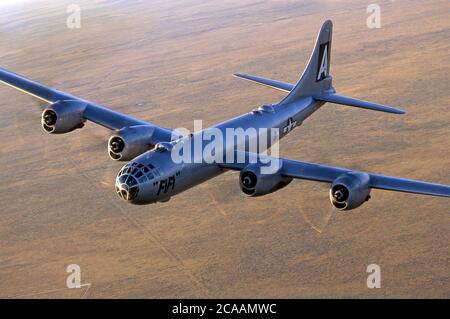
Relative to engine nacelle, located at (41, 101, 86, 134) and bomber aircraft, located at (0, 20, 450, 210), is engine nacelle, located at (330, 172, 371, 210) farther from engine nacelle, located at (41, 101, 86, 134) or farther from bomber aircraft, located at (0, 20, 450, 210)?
engine nacelle, located at (41, 101, 86, 134)

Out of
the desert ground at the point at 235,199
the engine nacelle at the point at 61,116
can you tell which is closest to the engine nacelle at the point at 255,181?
the desert ground at the point at 235,199

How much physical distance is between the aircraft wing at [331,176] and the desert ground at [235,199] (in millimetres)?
804

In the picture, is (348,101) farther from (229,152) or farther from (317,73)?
(229,152)

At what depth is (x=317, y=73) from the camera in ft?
160

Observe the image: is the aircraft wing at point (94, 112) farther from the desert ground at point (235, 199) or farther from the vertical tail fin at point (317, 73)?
the vertical tail fin at point (317, 73)

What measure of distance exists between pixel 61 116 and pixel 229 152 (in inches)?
468

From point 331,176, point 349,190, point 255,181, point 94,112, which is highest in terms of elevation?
point 94,112

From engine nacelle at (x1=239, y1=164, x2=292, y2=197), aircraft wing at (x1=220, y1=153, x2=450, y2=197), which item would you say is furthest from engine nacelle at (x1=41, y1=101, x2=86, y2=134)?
engine nacelle at (x1=239, y1=164, x2=292, y2=197)

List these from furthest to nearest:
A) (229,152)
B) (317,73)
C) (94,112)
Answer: (317,73) < (94,112) < (229,152)

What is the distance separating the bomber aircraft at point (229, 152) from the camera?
33.8 m

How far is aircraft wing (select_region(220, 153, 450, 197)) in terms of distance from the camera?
33.3 metres

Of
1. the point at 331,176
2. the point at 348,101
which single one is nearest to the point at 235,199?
the point at 348,101

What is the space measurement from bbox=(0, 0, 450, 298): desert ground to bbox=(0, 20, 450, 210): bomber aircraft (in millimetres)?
1084

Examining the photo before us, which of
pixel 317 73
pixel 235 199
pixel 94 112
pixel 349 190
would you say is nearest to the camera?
pixel 349 190
